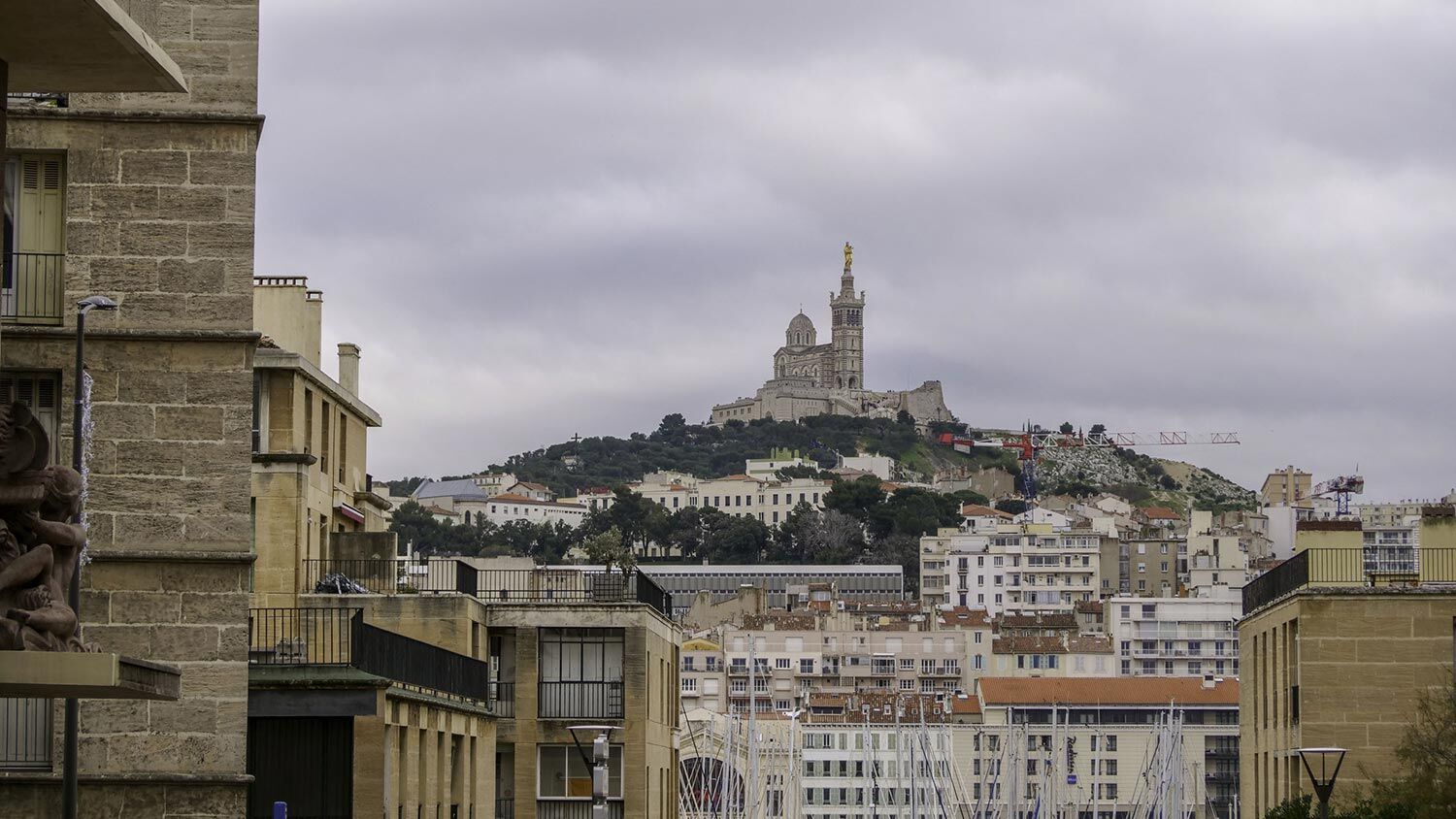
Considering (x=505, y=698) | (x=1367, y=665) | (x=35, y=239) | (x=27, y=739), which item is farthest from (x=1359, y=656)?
(x=27, y=739)

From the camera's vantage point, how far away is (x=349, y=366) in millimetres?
68438

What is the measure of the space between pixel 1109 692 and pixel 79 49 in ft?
559

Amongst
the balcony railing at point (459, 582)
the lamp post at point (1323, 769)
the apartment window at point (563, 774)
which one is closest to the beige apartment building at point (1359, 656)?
the lamp post at point (1323, 769)

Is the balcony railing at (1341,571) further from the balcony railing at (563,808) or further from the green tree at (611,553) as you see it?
the balcony railing at (563,808)

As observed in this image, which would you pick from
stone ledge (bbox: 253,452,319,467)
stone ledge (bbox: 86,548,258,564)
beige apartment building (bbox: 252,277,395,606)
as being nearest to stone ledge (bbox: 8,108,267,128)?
stone ledge (bbox: 86,548,258,564)

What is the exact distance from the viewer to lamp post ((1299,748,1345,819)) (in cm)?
4156

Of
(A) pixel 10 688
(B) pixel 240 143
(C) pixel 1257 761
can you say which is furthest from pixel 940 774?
(A) pixel 10 688

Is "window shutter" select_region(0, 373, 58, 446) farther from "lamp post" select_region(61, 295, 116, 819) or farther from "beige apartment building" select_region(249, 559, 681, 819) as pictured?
"beige apartment building" select_region(249, 559, 681, 819)

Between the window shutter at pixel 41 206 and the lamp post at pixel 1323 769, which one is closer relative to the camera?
the window shutter at pixel 41 206

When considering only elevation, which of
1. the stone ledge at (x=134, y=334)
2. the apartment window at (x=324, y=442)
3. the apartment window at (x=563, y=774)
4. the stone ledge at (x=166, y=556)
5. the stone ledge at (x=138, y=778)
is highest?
the apartment window at (x=324, y=442)

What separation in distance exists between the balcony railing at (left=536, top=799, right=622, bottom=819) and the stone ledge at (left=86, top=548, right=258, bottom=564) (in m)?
33.9

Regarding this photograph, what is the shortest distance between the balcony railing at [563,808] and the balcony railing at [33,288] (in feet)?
110

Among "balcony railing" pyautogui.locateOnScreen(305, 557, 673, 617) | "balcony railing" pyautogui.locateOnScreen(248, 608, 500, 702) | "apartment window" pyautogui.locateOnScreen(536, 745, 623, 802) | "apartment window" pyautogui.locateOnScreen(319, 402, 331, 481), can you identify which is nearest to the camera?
"balcony railing" pyautogui.locateOnScreen(248, 608, 500, 702)

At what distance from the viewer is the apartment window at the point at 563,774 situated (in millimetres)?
60156
